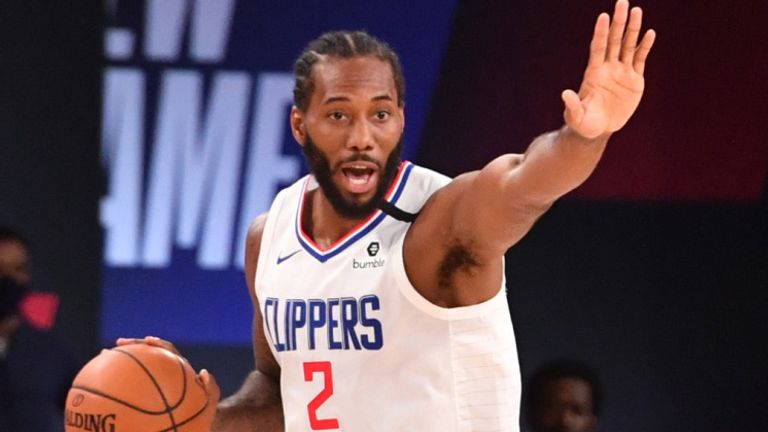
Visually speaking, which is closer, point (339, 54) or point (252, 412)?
point (339, 54)

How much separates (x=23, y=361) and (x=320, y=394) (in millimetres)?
2819

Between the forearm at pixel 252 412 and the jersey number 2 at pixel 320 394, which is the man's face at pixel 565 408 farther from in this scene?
the jersey number 2 at pixel 320 394

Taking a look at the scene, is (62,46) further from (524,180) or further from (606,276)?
(524,180)

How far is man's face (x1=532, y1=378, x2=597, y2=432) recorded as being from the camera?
6.58 meters

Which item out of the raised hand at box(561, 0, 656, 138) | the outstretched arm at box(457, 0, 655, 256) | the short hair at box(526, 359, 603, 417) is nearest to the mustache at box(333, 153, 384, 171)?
the outstretched arm at box(457, 0, 655, 256)

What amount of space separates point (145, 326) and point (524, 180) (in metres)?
3.77

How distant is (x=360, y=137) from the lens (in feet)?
14.0

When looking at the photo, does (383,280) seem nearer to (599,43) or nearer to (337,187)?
(337,187)

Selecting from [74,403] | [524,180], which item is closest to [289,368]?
[74,403]

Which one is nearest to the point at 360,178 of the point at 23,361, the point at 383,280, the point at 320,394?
the point at 383,280

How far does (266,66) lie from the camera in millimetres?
7168

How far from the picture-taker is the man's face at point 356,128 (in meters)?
4.31

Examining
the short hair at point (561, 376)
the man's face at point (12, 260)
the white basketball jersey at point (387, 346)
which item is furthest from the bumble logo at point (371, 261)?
the man's face at point (12, 260)

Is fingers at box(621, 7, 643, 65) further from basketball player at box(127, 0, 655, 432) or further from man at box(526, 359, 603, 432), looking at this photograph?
man at box(526, 359, 603, 432)
